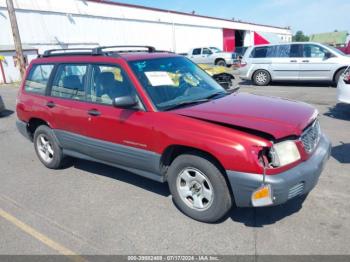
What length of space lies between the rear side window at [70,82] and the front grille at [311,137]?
9.32ft

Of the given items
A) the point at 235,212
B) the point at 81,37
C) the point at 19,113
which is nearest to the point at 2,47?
the point at 81,37

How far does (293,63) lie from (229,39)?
37427 mm

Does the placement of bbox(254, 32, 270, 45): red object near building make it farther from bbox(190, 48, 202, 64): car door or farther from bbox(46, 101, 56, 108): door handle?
bbox(46, 101, 56, 108): door handle

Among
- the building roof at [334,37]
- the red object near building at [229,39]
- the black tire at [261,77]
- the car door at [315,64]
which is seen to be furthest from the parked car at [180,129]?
the building roof at [334,37]

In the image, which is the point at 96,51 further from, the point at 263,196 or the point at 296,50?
the point at 296,50

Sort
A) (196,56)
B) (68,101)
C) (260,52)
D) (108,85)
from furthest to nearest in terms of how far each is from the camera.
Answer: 1. (196,56)
2. (260,52)
3. (68,101)
4. (108,85)

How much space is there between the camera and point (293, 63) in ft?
→ 43.5

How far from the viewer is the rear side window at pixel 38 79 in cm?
527

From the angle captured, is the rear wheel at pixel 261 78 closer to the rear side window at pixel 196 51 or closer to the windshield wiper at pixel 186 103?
the windshield wiper at pixel 186 103

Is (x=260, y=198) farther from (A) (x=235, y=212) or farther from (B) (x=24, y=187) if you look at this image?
(B) (x=24, y=187)

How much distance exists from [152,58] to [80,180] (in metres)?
2.08

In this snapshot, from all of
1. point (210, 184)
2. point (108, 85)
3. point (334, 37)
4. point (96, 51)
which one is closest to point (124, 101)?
point (108, 85)

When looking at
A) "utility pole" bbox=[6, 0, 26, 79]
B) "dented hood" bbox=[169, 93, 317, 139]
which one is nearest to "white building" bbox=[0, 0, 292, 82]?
"utility pole" bbox=[6, 0, 26, 79]

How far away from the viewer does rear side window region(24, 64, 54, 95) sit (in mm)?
5273
